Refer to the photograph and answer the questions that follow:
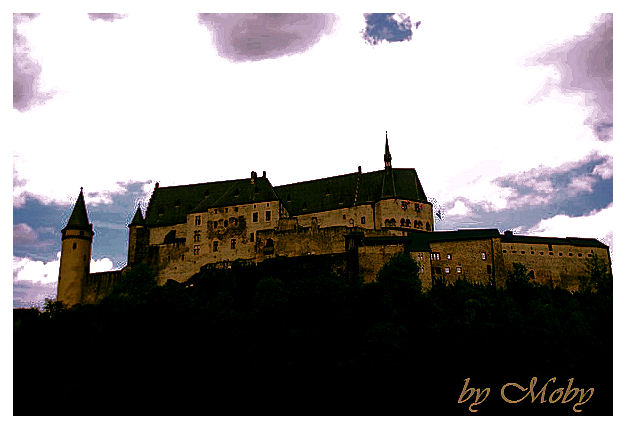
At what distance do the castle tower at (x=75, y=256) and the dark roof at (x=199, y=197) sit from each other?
6.16 m

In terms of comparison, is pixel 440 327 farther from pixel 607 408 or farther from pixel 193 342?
pixel 193 342

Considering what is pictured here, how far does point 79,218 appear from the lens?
57.8m

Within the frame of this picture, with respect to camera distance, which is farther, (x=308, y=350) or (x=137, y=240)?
(x=137, y=240)

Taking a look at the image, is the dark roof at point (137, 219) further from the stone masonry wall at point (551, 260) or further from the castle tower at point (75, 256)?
the stone masonry wall at point (551, 260)

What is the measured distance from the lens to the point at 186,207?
6228cm

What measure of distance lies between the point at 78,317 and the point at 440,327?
21095mm

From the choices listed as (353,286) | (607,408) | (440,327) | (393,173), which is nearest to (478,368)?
(440,327)

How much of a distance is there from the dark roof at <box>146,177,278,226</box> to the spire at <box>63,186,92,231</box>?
5.74 meters

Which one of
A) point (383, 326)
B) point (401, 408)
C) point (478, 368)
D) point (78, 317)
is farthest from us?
point (78, 317)

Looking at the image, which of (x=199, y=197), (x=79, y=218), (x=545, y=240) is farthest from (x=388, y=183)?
(x=79, y=218)

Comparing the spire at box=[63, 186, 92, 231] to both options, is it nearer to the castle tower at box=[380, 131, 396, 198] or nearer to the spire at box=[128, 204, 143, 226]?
the spire at box=[128, 204, 143, 226]

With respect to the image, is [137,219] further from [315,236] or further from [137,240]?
[315,236]

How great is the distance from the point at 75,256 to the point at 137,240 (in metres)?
5.94

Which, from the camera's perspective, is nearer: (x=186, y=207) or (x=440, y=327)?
(x=440, y=327)
